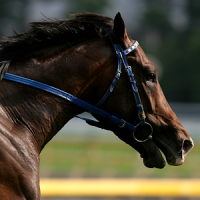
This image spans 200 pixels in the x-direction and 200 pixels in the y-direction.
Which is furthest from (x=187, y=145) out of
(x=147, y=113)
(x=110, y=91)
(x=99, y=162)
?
(x=99, y=162)

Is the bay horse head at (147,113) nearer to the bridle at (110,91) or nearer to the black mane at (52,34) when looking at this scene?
the bridle at (110,91)

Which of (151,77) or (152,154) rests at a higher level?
(151,77)

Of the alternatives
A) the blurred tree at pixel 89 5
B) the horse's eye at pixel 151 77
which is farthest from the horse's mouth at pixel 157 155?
the blurred tree at pixel 89 5

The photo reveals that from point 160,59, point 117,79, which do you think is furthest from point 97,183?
point 160,59

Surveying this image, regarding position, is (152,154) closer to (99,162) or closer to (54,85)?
(54,85)

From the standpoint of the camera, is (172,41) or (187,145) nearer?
(187,145)

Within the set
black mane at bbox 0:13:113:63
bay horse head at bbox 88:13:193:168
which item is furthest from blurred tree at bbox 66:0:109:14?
bay horse head at bbox 88:13:193:168

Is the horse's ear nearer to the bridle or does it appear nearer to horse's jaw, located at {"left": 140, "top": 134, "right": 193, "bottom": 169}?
the bridle

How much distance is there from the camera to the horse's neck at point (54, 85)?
7.50ft

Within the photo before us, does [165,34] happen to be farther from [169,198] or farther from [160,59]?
[169,198]

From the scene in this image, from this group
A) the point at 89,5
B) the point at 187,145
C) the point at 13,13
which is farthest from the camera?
the point at 89,5

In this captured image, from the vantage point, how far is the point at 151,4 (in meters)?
26.5

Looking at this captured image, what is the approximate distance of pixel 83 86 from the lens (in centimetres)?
244

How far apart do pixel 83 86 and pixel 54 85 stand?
20 centimetres
